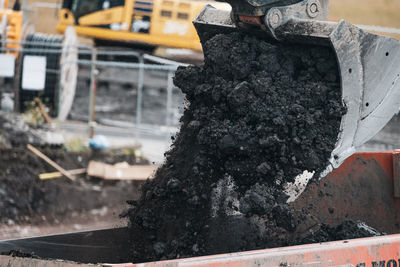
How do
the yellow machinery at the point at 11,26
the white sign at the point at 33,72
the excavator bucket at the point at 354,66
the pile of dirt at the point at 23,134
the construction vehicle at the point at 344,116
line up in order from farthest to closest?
the yellow machinery at the point at 11,26, the white sign at the point at 33,72, the pile of dirt at the point at 23,134, the excavator bucket at the point at 354,66, the construction vehicle at the point at 344,116

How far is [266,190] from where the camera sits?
4.44m

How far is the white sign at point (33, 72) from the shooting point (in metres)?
12.2

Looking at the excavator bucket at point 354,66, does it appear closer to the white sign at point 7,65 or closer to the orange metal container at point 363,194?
the orange metal container at point 363,194

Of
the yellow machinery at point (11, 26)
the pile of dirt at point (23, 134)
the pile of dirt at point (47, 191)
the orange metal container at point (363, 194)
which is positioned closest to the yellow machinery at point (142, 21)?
the yellow machinery at point (11, 26)

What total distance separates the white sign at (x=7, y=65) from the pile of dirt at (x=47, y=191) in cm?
246

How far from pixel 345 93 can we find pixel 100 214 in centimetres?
607

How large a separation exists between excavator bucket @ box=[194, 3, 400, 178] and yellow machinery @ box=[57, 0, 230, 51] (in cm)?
1068

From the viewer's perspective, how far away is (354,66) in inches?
176

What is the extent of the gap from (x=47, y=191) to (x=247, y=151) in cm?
612

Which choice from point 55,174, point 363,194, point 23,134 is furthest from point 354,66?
point 23,134

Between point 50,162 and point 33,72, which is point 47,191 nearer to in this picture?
point 50,162

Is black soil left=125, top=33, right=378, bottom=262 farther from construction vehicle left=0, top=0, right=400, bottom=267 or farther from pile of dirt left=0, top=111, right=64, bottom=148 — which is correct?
pile of dirt left=0, top=111, right=64, bottom=148

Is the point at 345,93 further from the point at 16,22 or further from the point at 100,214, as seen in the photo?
the point at 16,22

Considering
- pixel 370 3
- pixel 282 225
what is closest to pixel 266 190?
pixel 282 225
